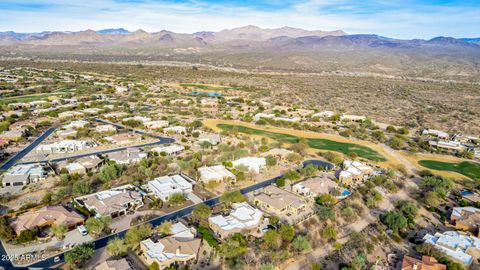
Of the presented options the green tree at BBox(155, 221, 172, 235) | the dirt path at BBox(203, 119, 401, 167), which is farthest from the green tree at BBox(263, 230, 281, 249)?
the dirt path at BBox(203, 119, 401, 167)

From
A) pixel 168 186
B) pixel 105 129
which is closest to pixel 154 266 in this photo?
A: pixel 168 186

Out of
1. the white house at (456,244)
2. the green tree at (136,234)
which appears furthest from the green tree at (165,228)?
the white house at (456,244)

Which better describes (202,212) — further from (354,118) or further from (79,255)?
(354,118)

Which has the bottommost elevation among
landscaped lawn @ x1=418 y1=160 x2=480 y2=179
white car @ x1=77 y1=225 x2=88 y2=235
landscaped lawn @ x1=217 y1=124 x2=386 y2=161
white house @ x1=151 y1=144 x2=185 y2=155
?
landscaped lawn @ x1=418 y1=160 x2=480 y2=179

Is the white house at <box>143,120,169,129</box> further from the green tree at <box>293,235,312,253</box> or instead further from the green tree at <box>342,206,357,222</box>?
the green tree at <box>293,235,312,253</box>

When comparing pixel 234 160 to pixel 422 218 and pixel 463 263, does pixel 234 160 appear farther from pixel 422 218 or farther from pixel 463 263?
pixel 463 263
